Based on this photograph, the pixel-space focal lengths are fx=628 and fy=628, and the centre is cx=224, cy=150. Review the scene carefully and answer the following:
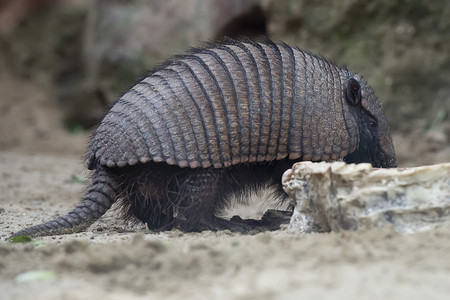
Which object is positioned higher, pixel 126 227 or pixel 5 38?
pixel 5 38

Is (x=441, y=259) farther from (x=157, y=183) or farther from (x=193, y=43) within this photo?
(x=193, y=43)

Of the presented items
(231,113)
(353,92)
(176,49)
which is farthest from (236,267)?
(176,49)

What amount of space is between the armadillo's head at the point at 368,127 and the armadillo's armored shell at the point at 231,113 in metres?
0.13

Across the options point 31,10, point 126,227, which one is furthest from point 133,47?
point 126,227

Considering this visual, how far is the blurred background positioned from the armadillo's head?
3235mm

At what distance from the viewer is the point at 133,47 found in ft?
37.9

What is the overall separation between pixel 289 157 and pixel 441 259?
2.17 metres

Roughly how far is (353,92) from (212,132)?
1428 millimetres

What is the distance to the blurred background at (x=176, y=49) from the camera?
935cm

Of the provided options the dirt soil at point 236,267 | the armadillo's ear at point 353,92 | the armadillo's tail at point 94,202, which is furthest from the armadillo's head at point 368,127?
the armadillo's tail at point 94,202

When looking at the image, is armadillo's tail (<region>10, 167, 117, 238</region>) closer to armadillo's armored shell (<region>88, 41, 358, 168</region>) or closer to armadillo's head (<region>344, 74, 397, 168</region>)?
armadillo's armored shell (<region>88, 41, 358, 168</region>)

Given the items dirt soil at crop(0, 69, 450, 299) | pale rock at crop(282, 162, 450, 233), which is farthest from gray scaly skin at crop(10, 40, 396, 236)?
pale rock at crop(282, 162, 450, 233)

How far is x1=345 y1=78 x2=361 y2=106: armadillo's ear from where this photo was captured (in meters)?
5.46

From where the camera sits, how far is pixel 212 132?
4.87 meters
